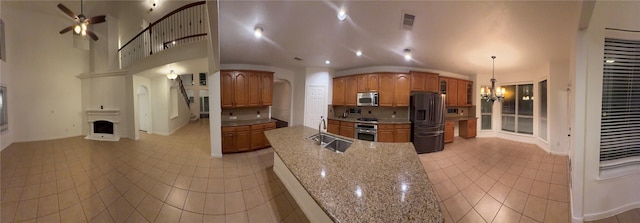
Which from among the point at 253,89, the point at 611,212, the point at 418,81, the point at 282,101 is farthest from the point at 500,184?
the point at 282,101

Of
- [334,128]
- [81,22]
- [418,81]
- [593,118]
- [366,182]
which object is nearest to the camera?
[366,182]

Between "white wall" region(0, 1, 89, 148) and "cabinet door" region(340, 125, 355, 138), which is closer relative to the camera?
"white wall" region(0, 1, 89, 148)

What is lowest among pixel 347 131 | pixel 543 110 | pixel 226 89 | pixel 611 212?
pixel 611 212

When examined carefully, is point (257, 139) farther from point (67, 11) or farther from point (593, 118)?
point (593, 118)

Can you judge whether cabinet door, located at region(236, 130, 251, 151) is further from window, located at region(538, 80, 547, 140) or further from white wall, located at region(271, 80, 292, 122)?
window, located at region(538, 80, 547, 140)

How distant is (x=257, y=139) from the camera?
3.80 metres

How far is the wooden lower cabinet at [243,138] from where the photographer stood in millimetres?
3504

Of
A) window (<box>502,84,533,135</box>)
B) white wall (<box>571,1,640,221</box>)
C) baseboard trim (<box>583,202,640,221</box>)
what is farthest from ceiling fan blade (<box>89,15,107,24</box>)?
window (<box>502,84,533,135</box>)

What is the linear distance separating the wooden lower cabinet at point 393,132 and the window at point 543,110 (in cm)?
342

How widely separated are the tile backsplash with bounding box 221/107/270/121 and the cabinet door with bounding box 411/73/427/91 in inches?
141

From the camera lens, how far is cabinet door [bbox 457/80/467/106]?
5.12 meters

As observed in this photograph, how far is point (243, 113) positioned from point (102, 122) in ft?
9.93

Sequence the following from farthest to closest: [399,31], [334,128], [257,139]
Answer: [334,128]
[257,139]
[399,31]

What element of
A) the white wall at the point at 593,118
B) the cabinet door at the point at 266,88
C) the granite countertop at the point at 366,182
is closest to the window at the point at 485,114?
the white wall at the point at 593,118
